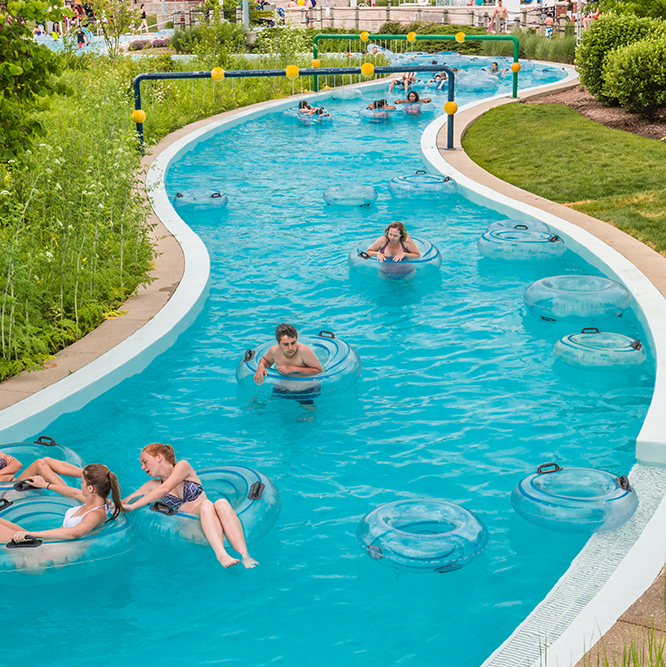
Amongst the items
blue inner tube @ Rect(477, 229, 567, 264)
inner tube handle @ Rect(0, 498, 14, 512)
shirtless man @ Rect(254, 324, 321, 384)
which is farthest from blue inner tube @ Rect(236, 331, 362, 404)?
blue inner tube @ Rect(477, 229, 567, 264)

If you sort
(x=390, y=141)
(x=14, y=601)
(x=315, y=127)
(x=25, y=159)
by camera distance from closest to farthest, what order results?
(x=14, y=601) < (x=25, y=159) < (x=390, y=141) < (x=315, y=127)

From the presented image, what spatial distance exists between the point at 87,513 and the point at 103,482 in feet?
Answer: 0.72

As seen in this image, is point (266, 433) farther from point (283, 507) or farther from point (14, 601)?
point (14, 601)

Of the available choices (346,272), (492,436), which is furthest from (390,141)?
(492,436)

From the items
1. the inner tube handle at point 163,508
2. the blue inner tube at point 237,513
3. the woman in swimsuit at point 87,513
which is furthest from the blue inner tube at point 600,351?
the woman in swimsuit at point 87,513

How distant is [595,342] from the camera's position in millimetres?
7762

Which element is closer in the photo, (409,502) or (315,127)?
(409,502)

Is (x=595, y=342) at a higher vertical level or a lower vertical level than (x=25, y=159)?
lower

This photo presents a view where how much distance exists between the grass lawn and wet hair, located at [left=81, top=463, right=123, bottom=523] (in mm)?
7683

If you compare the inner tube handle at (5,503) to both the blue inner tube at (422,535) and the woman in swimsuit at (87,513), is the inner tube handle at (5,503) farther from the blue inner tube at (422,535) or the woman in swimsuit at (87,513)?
the blue inner tube at (422,535)

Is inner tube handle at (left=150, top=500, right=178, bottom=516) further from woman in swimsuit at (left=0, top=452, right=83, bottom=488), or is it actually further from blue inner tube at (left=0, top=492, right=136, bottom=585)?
woman in swimsuit at (left=0, top=452, right=83, bottom=488)

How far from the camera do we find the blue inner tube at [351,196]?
43.2 feet

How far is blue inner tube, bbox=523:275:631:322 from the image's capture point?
8523mm

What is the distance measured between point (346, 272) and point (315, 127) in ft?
37.1
